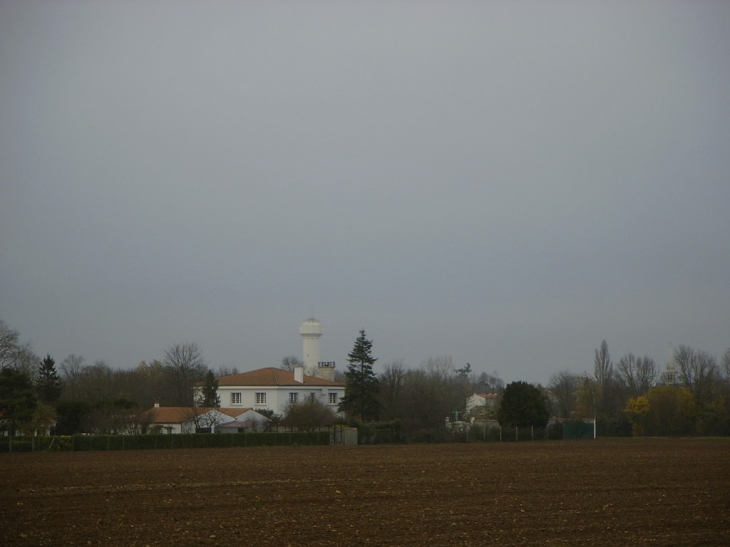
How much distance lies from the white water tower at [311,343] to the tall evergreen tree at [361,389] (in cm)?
2071

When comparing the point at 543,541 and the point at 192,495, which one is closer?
the point at 543,541

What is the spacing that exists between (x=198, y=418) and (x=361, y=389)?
1527 centimetres

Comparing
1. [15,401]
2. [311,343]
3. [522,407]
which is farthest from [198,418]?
[522,407]

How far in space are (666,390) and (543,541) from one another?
222ft

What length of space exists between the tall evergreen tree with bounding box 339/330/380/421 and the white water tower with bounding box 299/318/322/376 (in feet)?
67.9

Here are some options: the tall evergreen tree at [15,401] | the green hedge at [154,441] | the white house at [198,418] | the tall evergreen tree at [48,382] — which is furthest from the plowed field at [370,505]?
the tall evergreen tree at [48,382]

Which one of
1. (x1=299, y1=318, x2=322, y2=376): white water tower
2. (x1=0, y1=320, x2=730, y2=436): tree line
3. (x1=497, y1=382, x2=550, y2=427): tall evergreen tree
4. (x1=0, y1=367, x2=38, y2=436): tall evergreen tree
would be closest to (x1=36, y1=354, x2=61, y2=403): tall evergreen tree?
(x1=0, y1=320, x2=730, y2=436): tree line

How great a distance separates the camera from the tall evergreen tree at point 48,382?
75312mm

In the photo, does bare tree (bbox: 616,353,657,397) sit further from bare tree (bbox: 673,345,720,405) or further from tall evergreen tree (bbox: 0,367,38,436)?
tall evergreen tree (bbox: 0,367,38,436)

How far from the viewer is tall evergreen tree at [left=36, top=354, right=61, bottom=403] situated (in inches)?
2965

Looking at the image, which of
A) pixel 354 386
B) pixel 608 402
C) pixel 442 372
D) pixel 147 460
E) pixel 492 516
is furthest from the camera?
pixel 442 372

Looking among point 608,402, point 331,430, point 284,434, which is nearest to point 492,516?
point 284,434

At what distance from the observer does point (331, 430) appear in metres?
64.5

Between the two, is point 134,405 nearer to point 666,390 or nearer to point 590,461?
point 590,461
